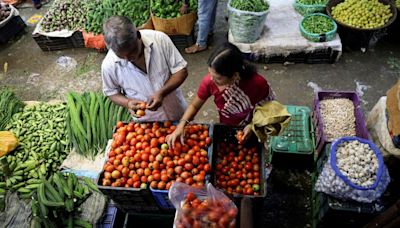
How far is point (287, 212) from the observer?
3.47m

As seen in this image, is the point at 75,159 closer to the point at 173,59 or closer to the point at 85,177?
the point at 85,177

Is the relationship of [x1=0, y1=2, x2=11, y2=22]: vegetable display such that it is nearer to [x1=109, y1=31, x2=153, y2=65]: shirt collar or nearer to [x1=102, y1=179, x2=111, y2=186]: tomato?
[x1=109, y1=31, x2=153, y2=65]: shirt collar

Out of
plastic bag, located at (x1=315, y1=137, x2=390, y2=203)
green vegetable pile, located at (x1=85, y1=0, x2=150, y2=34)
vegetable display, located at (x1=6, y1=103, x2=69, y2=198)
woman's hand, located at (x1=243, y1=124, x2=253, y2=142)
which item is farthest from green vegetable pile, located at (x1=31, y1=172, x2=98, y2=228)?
green vegetable pile, located at (x1=85, y1=0, x2=150, y2=34)

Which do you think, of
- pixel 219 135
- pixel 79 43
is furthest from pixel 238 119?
pixel 79 43

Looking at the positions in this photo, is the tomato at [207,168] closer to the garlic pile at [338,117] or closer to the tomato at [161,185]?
the tomato at [161,185]

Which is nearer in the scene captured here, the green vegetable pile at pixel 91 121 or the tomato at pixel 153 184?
the tomato at pixel 153 184

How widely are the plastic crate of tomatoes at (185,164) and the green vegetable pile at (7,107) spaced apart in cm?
285

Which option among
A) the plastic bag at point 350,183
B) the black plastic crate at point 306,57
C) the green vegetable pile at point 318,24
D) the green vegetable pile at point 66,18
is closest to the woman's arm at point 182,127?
the plastic bag at point 350,183

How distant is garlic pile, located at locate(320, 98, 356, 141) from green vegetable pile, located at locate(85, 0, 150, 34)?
135 inches

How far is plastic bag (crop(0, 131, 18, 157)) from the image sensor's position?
12.1ft

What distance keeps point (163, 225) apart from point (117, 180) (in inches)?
32.5

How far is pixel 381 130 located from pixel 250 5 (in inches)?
106

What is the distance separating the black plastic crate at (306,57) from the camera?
501 centimetres

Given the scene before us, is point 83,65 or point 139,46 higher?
point 139,46
